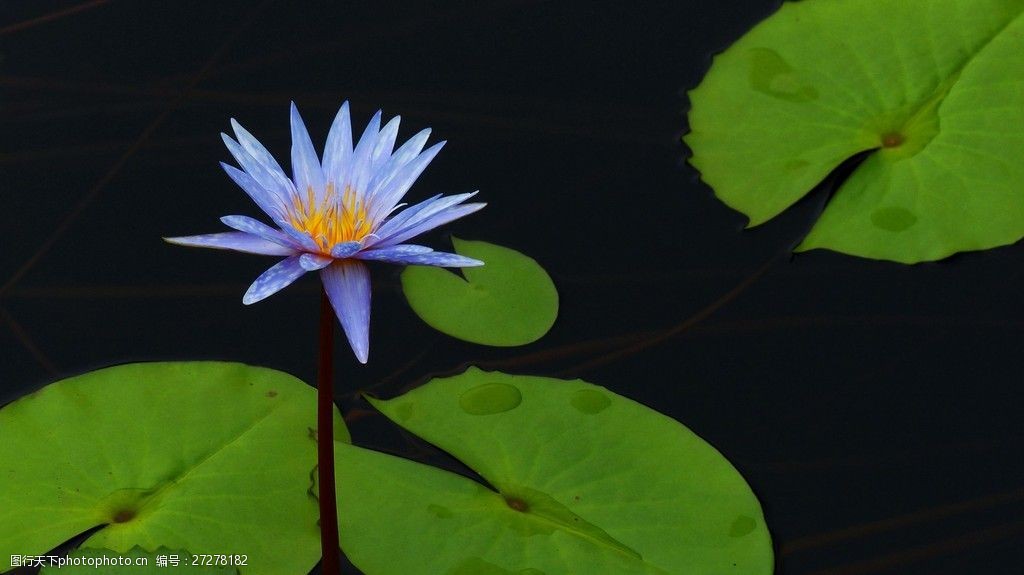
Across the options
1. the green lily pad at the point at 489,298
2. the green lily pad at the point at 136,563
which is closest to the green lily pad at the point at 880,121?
the green lily pad at the point at 489,298

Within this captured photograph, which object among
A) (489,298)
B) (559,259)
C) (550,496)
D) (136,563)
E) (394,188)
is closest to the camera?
(394,188)

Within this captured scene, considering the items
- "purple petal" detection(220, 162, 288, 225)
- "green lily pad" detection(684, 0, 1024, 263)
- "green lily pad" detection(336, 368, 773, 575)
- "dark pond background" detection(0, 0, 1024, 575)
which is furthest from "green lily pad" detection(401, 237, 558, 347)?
"purple petal" detection(220, 162, 288, 225)

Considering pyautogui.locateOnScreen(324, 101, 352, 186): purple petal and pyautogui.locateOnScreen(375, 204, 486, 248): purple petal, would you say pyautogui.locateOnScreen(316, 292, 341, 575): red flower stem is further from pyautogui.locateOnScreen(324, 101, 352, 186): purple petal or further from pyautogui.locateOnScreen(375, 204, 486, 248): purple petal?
pyautogui.locateOnScreen(324, 101, 352, 186): purple petal

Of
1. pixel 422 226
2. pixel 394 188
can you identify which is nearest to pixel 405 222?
pixel 422 226

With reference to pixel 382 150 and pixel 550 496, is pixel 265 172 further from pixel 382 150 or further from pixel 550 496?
pixel 550 496

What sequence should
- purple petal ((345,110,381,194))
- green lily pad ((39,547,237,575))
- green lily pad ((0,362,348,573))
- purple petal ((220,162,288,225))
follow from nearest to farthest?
purple petal ((220,162,288,225))
purple petal ((345,110,381,194))
green lily pad ((39,547,237,575))
green lily pad ((0,362,348,573))

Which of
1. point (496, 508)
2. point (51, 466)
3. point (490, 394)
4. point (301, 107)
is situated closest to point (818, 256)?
point (490, 394)
